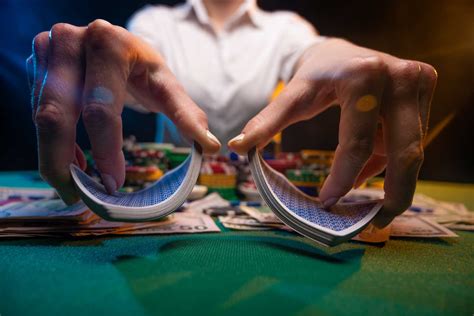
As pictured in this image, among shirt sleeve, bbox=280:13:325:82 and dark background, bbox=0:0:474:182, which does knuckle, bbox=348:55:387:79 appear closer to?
dark background, bbox=0:0:474:182

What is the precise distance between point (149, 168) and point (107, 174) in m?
0.58

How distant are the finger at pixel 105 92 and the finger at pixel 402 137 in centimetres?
52

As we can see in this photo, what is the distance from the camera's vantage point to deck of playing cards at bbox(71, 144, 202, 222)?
58 cm

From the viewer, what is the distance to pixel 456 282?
0.57 meters

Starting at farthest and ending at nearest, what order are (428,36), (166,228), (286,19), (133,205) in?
(286,19) → (428,36) → (166,228) → (133,205)

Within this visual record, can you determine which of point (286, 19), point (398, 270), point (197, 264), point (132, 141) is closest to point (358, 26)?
point (286, 19)

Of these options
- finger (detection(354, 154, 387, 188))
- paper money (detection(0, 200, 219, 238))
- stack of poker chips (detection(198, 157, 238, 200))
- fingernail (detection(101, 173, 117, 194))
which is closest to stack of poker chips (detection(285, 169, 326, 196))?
stack of poker chips (detection(198, 157, 238, 200))

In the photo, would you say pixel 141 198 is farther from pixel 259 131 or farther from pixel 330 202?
pixel 330 202

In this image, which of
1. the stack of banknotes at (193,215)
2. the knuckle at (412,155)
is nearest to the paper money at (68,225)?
the stack of banknotes at (193,215)

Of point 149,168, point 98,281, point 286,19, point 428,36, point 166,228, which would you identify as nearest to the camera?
point 98,281

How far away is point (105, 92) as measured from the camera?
0.62 meters

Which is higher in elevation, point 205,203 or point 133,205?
point 133,205

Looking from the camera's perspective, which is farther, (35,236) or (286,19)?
Answer: (286,19)

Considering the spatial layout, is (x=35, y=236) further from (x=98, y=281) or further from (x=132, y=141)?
(x=132, y=141)
